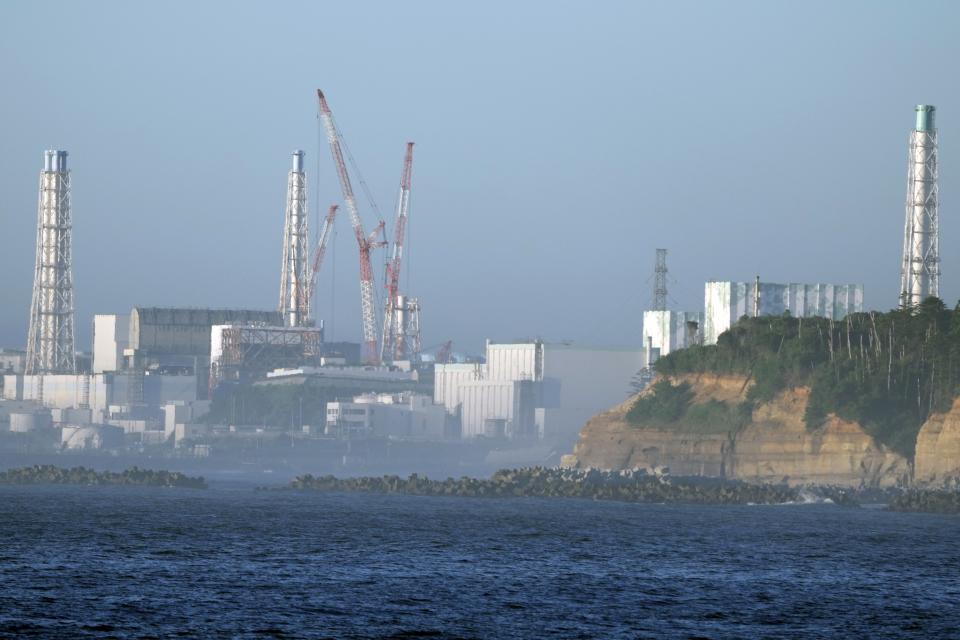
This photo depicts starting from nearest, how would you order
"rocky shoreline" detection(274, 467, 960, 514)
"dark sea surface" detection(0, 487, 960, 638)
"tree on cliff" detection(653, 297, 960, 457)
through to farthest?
"dark sea surface" detection(0, 487, 960, 638), "rocky shoreline" detection(274, 467, 960, 514), "tree on cliff" detection(653, 297, 960, 457)

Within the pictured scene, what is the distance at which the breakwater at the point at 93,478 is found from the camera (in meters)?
172

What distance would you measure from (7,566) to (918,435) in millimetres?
83948

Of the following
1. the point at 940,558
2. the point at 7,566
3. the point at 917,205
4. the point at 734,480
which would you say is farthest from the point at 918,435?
the point at 7,566

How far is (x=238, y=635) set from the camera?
58906 mm

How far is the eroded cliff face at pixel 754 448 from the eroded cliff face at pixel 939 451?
150cm

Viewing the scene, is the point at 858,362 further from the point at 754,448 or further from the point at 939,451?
the point at 939,451

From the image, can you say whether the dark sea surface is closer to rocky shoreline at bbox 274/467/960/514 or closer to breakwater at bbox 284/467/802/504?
rocky shoreline at bbox 274/467/960/514

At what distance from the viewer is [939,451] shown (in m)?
137

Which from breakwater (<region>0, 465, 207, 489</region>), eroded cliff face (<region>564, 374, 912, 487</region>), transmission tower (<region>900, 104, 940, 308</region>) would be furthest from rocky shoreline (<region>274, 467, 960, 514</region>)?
transmission tower (<region>900, 104, 940, 308</region>)

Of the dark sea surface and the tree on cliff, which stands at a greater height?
the tree on cliff

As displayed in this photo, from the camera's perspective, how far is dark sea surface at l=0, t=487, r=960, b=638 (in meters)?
63.0

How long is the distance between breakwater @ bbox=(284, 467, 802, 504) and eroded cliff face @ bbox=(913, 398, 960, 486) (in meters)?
9.66

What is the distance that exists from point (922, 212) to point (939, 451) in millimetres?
47990

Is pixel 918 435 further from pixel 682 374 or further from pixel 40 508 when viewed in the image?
pixel 40 508
